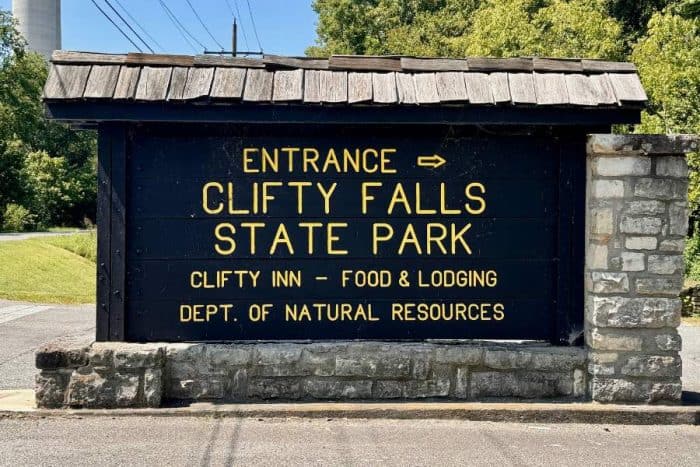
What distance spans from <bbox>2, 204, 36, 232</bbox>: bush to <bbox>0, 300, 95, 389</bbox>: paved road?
3187cm

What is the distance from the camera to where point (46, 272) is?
21.5 m

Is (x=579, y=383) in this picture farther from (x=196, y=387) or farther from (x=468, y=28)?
(x=468, y=28)

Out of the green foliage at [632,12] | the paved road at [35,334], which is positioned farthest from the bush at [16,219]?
the green foliage at [632,12]

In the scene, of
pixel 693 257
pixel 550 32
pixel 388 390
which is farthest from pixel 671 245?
pixel 550 32

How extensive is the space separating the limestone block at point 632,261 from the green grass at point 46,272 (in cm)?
1277

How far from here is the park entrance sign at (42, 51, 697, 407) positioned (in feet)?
19.5

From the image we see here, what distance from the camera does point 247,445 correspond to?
5.24m

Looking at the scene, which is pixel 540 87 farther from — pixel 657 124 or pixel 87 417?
pixel 657 124

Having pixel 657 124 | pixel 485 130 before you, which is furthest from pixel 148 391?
pixel 657 124

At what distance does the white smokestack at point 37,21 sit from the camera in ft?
305

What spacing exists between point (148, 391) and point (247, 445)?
116cm

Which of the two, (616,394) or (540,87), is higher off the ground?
(540,87)

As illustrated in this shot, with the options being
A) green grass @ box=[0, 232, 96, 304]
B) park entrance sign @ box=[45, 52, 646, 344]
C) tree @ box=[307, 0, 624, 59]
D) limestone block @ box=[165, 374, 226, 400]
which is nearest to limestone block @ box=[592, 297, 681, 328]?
park entrance sign @ box=[45, 52, 646, 344]

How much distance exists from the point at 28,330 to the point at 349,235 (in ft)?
24.4
